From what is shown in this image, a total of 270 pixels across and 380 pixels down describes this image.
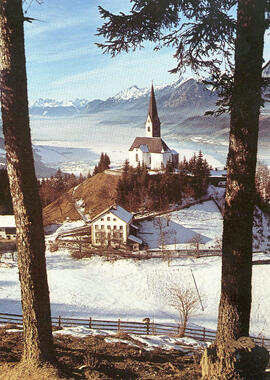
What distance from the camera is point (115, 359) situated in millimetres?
6605

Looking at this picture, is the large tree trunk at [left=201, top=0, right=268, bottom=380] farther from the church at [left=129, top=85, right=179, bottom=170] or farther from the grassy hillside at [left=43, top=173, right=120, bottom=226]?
the church at [left=129, top=85, right=179, bottom=170]

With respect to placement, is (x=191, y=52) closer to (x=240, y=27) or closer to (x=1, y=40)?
(x=240, y=27)

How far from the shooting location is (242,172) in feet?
18.5

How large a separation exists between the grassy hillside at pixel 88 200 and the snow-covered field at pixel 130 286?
1254 centimetres

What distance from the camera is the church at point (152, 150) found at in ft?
200

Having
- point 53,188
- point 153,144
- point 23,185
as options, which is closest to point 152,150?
point 153,144

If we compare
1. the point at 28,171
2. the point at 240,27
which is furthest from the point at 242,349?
the point at 240,27

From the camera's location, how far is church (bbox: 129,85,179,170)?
200 ft

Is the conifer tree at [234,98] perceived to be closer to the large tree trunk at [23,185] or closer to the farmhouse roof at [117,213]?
the large tree trunk at [23,185]

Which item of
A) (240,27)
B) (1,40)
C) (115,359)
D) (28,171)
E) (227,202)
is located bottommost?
(115,359)

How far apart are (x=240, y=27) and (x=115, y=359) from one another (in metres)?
7.14

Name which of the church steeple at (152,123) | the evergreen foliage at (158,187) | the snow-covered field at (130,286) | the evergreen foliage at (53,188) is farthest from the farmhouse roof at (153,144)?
the snow-covered field at (130,286)

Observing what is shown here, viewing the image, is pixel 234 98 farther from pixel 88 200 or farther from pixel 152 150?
pixel 152 150

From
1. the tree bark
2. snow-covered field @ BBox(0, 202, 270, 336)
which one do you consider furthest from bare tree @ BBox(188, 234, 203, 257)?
the tree bark
